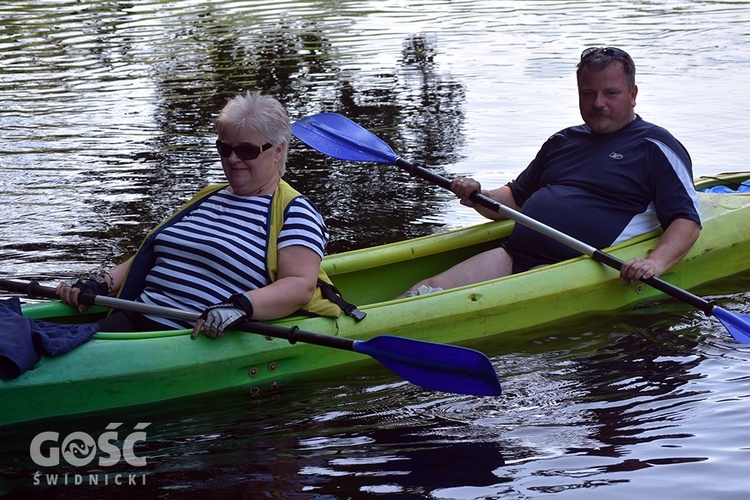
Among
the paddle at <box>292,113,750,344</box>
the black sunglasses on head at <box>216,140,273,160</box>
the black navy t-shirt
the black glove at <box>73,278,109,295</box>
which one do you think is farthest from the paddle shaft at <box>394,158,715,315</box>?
the black glove at <box>73,278,109,295</box>

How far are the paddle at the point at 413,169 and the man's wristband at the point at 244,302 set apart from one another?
5.25 ft

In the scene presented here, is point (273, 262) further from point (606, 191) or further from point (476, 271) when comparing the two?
point (606, 191)

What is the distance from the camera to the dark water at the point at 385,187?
3.64 m

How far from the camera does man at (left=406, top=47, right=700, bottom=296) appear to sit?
16.0 feet

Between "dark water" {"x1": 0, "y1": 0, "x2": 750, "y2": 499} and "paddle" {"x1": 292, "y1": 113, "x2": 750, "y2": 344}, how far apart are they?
5.7 inches

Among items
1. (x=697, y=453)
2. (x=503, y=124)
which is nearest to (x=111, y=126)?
(x=503, y=124)

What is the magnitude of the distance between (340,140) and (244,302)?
223 centimetres

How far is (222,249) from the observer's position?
156 inches

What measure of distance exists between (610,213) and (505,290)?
71 centimetres

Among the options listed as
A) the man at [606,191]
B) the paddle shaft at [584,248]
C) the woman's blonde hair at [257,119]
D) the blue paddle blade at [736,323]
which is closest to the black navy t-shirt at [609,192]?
the man at [606,191]

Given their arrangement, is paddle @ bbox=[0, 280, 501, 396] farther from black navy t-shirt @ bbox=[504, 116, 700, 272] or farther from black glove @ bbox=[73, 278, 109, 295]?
black navy t-shirt @ bbox=[504, 116, 700, 272]

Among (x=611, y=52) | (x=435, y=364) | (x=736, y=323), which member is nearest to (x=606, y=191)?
(x=611, y=52)

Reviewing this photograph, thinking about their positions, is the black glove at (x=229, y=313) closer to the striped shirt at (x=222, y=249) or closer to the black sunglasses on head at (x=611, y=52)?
the striped shirt at (x=222, y=249)

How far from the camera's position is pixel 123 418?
13.2ft
